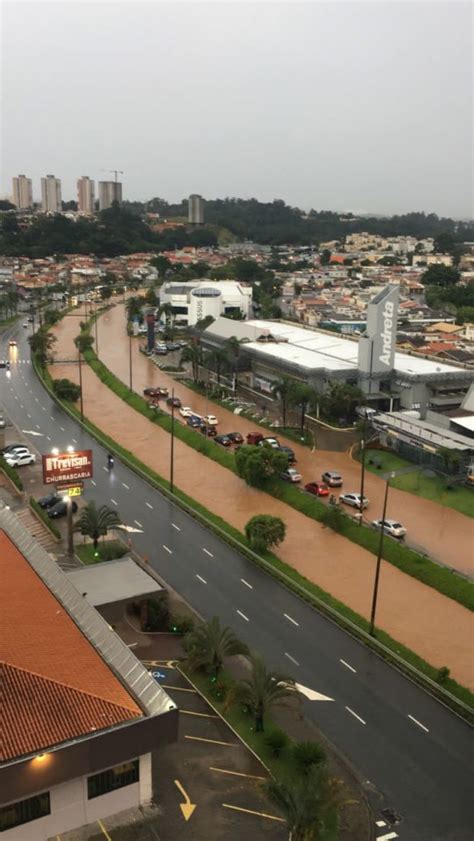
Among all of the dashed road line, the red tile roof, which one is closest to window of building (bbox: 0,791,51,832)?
the red tile roof

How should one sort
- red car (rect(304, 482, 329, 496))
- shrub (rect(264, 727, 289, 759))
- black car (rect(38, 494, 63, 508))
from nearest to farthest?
Result: shrub (rect(264, 727, 289, 759)) → black car (rect(38, 494, 63, 508)) → red car (rect(304, 482, 329, 496))

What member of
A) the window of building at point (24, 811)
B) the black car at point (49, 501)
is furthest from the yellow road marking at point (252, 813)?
the black car at point (49, 501)

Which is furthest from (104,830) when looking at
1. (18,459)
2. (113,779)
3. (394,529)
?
(18,459)

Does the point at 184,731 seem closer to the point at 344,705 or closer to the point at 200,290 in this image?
the point at 344,705

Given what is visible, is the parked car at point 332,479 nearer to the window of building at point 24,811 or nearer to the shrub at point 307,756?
the shrub at point 307,756

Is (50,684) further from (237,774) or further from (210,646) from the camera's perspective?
(210,646)

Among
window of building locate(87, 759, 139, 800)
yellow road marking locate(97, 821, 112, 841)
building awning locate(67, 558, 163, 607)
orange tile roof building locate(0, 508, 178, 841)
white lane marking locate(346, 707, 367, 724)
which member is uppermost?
orange tile roof building locate(0, 508, 178, 841)

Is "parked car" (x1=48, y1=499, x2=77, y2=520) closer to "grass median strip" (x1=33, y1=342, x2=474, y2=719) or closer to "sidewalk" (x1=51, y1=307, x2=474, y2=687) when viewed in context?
"grass median strip" (x1=33, y1=342, x2=474, y2=719)
